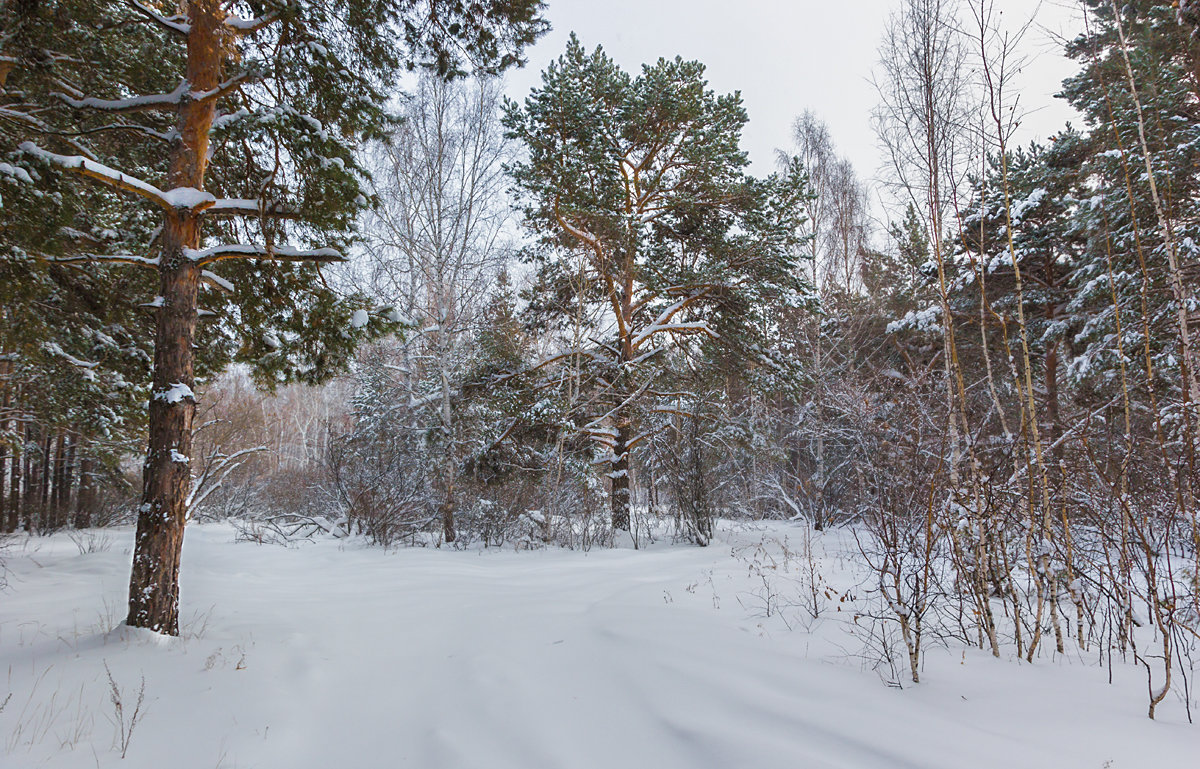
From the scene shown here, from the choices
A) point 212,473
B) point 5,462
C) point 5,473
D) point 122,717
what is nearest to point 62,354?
point 212,473

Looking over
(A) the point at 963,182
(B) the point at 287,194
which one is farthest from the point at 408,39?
(A) the point at 963,182

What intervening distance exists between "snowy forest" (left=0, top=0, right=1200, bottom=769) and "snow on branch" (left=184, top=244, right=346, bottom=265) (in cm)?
3

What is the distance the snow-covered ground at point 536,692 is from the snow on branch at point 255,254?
2790 mm

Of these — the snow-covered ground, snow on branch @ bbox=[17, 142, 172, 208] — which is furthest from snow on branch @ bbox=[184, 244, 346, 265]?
the snow-covered ground

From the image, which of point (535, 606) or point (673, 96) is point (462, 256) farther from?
point (535, 606)

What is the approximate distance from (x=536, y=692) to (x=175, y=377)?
3.48m

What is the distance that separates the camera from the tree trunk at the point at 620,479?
1098 cm

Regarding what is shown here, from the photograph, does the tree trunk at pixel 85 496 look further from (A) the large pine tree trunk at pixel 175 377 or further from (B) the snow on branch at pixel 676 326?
(B) the snow on branch at pixel 676 326

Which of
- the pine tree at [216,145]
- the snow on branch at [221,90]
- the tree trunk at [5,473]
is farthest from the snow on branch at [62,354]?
the snow on branch at [221,90]

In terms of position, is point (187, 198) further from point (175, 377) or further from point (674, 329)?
point (674, 329)

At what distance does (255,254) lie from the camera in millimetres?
4207

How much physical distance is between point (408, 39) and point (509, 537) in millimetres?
8821

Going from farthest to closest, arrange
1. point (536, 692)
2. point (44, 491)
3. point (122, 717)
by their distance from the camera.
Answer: point (44, 491)
point (536, 692)
point (122, 717)

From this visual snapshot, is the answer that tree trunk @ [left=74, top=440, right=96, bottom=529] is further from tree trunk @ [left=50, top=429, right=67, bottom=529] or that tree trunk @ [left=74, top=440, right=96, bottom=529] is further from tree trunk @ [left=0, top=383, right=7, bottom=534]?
tree trunk @ [left=0, top=383, right=7, bottom=534]
